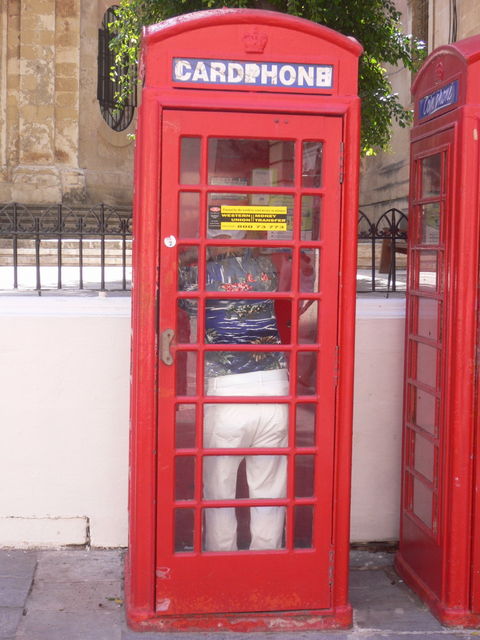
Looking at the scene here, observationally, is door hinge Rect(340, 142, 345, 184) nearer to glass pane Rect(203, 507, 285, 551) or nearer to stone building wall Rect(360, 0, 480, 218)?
glass pane Rect(203, 507, 285, 551)

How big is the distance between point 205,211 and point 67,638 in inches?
72.4

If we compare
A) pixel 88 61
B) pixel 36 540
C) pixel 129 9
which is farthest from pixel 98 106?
pixel 36 540

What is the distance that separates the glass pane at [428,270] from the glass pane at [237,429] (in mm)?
909

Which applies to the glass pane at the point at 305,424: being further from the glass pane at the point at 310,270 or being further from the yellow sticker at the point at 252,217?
the yellow sticker at the point at 252,217

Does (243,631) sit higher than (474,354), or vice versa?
(474,354)

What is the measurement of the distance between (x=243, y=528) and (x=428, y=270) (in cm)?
144

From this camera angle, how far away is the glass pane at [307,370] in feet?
11.6

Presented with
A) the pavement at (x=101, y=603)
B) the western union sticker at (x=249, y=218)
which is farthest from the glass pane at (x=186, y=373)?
the pavement at (x=101, y=603)

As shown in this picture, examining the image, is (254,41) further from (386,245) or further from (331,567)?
(386,245)

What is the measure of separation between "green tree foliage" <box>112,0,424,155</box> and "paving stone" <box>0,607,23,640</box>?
7.79 m

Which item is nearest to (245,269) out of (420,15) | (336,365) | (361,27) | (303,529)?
(336,365)

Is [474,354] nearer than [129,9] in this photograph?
Yes

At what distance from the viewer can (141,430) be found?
11.3 feet

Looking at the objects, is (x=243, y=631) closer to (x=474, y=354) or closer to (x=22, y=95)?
(x=474, y=354)
